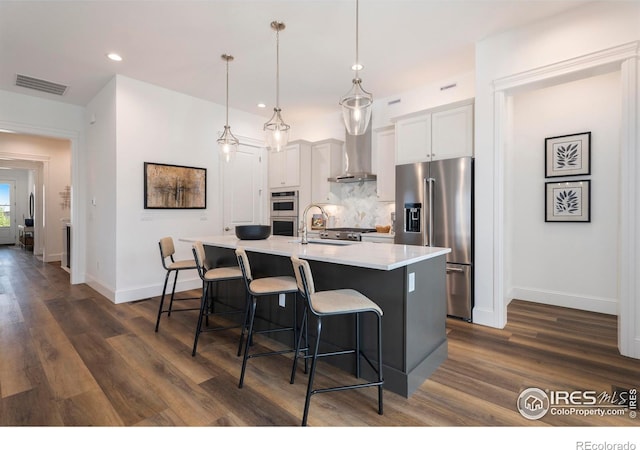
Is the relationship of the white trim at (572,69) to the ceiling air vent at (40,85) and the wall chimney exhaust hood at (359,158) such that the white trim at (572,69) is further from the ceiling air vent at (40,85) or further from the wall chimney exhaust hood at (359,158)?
the ceiling air vent at (40,85)

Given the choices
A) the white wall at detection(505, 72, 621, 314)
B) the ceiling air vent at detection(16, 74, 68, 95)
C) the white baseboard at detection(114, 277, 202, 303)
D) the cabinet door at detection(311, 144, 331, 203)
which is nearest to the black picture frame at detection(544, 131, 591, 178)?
the white wall at detection(505, 72, 621, 314)

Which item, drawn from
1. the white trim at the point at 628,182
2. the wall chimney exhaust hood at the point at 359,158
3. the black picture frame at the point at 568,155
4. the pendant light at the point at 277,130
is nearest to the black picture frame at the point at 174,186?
the pendant light at the point at 277,130

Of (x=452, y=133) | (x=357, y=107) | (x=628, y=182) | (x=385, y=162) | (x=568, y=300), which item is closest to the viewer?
(x=357, y=107)

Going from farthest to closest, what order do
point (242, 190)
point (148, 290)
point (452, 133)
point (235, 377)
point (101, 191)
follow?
point (242, 190) → point (101, 191) → point (148, 290) → point (452, 133) → point (235, 377)

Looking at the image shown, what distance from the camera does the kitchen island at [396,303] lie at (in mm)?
2045

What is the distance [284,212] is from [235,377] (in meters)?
3.60

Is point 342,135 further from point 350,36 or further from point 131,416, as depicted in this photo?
point 131,416

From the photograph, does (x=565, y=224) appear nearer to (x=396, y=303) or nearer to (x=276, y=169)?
(x=396, y=303)

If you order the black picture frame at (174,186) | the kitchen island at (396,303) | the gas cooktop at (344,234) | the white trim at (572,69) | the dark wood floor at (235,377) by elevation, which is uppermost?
the white trim at (572,69)

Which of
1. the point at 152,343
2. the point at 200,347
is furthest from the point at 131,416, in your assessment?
the point at 152,343

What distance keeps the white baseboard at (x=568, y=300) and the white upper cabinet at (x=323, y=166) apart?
3.19m

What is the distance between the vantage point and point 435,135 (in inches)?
149

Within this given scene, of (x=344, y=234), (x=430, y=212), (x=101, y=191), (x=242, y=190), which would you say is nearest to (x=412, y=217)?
(x=430, y=212)
